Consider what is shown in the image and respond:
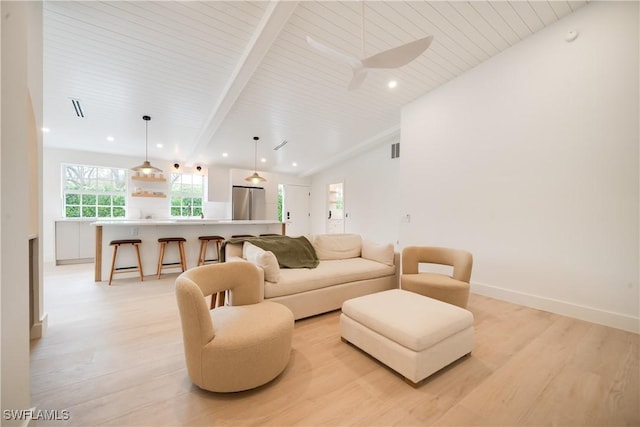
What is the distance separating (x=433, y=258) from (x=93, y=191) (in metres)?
7.49

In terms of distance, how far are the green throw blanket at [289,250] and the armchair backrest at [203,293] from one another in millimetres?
794

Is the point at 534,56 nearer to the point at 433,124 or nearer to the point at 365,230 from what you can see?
the point at 433,124

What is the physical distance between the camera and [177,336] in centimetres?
210

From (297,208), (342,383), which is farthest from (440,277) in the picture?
(297,208)

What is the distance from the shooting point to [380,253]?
3.15 meters

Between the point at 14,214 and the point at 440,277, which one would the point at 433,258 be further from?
the point at 14,214

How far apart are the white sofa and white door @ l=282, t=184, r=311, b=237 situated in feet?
17.1

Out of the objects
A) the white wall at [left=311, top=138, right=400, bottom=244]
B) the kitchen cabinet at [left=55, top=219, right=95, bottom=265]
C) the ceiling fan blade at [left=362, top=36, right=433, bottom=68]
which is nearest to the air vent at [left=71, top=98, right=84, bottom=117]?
the kitchen cabinet at [left=55, top=219, right=95, bottom=265]

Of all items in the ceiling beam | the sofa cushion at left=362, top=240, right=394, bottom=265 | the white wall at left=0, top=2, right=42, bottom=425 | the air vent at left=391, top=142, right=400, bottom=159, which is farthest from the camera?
the air vent at left=391, top=142, right=400, bottom=159

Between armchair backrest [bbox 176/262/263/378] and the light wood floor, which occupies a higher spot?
armchair backrest [bbox 176/262/263/378]

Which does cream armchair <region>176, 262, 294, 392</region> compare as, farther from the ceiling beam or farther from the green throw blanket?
the ceiling beam

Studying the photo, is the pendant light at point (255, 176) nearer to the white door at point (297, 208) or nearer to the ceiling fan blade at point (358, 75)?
the white door at point (297, 208)

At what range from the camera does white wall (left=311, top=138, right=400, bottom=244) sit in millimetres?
5816

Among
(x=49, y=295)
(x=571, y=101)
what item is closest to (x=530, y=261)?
(x=571, y=101)
